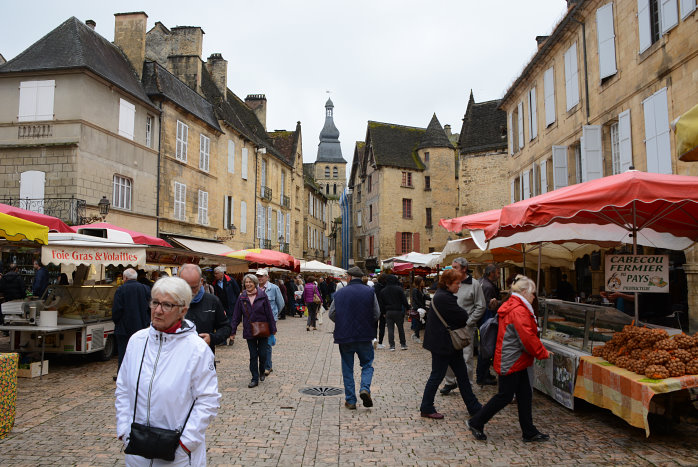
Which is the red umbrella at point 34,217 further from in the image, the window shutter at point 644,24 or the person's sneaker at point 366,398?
the window shutter at point 644,24

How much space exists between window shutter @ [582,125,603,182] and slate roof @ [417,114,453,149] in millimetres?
29053

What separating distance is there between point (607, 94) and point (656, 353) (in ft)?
33.0

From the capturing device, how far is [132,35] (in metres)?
21.4

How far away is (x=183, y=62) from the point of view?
82.2 ft

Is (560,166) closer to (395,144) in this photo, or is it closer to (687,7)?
(687,7)

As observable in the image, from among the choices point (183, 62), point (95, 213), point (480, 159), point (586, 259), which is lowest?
point (586, 259)

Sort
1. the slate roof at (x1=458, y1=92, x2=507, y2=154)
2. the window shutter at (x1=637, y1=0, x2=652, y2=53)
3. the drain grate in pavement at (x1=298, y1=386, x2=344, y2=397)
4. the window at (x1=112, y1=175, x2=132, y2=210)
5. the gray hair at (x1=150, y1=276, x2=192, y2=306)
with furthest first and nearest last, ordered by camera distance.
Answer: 1. the slate roof at (x1=458, y1=92, x2=507, y2=154)
2. the window at (x1=112, y1=175, x2=132, y2=210)
3. the window shutter at (x1=637, y1=0, x2=652, y2=53)
4. the drain grate in pavement at (x1=298, y1=386, x2=344, y2=397)
5. the gray hair at (x1=150, y1=276, x2=192, y2=306)

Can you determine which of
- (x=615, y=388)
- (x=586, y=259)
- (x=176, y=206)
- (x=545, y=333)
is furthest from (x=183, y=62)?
(x=615, y=388)

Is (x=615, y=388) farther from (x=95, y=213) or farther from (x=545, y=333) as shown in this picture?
(x=95, y=213)

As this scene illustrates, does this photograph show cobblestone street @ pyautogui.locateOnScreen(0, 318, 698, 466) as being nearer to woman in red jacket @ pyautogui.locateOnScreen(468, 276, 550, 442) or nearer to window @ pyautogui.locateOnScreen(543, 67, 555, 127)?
woman in red jacket @ pyautogui.locateOnScreen(468, 276, 550, 442)

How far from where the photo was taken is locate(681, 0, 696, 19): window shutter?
9734mm

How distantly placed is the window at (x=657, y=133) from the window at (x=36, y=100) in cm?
1657

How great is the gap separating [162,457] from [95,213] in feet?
53.1

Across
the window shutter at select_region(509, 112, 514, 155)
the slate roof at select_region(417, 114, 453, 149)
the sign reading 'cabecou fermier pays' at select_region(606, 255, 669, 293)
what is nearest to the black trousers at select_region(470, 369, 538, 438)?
the sign reading 'cabecou fermier pays' at select_region(606, 255, 669, 293)
